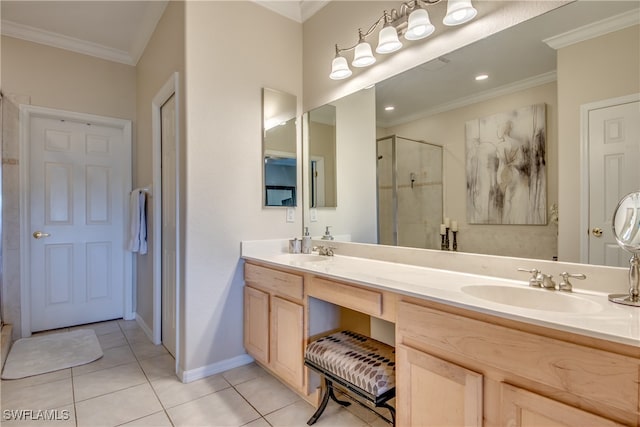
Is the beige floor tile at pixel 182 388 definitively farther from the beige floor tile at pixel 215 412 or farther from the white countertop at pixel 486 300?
the white countertop at pixel 486 300

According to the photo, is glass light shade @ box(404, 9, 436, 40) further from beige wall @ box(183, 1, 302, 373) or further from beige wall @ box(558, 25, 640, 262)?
beige wall @ box(183, 1, 302, 373)

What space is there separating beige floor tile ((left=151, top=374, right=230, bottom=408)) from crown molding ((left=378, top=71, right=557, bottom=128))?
2.00 m

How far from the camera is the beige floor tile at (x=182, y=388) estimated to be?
1.92 meters

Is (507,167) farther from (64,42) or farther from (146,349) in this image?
(64,42)

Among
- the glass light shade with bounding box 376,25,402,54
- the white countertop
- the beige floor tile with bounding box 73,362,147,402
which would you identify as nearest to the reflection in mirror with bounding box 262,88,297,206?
the white countertop

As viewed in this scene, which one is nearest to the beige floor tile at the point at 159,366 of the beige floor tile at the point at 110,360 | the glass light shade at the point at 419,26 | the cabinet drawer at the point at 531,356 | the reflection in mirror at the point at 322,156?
the beige floor tile at the point at 110,360

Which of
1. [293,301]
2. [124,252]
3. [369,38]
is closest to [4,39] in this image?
[124,252]

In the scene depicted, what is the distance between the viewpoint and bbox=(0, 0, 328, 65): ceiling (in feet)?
8.41

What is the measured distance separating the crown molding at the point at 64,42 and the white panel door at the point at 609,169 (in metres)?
3.92

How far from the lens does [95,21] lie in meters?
2.81

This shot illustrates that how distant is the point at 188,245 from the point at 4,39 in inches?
107

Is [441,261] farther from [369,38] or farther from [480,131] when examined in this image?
[369,38]

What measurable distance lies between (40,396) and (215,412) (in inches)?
44.3

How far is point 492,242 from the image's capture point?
155 cm
